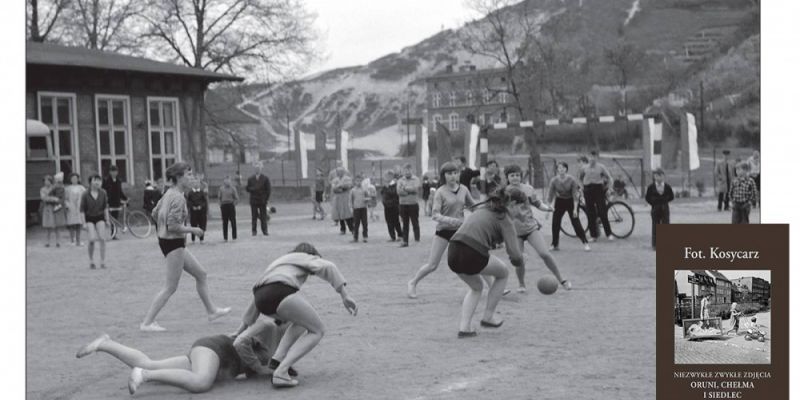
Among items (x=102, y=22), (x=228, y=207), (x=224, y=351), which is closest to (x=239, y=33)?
(x=102, y=22)

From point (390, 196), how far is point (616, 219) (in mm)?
3636

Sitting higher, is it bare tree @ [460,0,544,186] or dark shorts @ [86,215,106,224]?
bare tree @ [460,0,544,186]

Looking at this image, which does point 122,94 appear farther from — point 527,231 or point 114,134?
point 527,231

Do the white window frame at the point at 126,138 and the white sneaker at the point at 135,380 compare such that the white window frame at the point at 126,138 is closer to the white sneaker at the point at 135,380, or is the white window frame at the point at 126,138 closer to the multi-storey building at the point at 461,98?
the multi-storey building at the point at 461,98

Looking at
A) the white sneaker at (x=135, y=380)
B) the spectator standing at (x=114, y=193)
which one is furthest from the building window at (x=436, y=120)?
the white sneaker at (x=135, y=380)

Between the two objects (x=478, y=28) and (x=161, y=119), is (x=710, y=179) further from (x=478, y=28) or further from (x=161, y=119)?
(x=161, y=119)

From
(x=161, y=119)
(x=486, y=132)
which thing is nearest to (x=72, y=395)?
(x=486, y=132)

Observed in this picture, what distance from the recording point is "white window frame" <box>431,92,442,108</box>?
1171 centimetres

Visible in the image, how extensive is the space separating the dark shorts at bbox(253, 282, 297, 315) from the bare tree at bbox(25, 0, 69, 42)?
4180 millimetres

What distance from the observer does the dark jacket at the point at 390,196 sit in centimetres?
1491

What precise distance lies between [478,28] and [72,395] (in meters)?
7.83

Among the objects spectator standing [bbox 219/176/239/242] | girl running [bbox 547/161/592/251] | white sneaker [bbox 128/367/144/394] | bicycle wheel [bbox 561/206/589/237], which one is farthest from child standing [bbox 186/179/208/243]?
Result: white sneaker [bbox 128/367/144/394]

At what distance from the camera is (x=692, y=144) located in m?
9.84

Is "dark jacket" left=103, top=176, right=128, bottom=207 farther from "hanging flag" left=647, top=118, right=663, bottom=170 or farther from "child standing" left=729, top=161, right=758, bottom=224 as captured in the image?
"child standing" left=729, top=161, right=758, bottom=224
